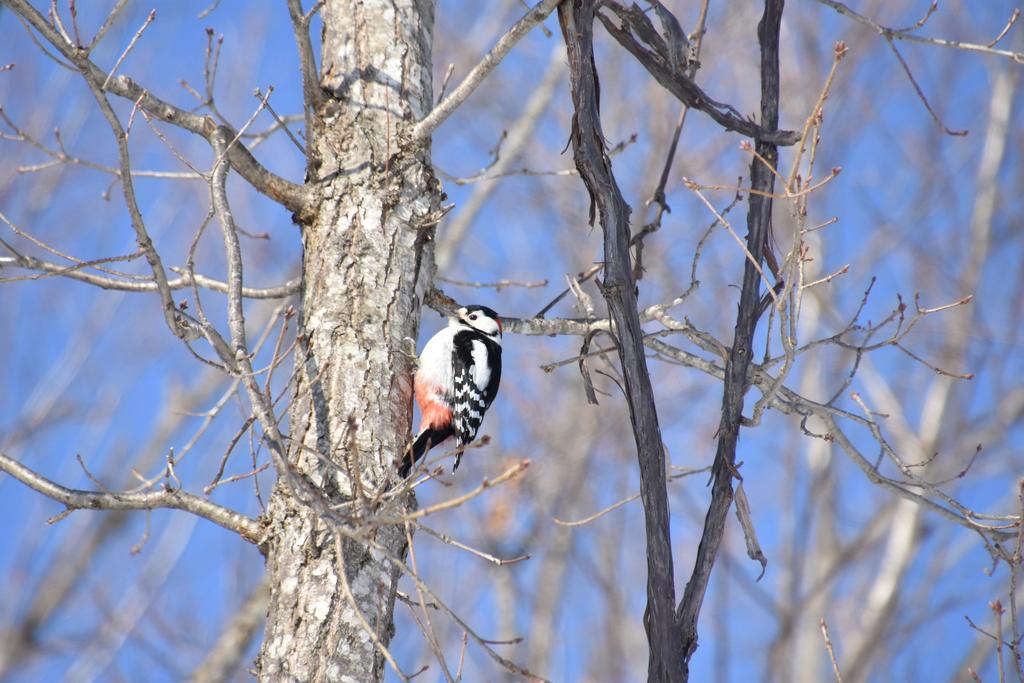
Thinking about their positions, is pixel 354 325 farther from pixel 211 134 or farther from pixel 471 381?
pixel 471 381

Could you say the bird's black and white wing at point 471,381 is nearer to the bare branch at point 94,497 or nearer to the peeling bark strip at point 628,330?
the peeling bark strip at point 628,330

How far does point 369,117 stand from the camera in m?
3.13

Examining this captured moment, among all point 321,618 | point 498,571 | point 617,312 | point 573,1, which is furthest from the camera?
point 498,571

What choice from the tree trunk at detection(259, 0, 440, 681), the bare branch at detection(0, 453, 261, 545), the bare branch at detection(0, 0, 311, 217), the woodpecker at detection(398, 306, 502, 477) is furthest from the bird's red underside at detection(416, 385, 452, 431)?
the bare branch at detection(0, 453, 261, 545)

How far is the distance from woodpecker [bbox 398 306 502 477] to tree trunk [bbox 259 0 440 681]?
1108mm

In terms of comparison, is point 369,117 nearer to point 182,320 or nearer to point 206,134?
point 206,134

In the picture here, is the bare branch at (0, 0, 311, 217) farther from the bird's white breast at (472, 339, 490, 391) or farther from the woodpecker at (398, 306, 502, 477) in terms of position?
the bird's white breast at (472, 339, 490, 391)

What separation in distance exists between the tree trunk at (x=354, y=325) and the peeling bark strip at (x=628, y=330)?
58cm

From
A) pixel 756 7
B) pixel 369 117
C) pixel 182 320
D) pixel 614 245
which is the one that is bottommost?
pixel 182 320

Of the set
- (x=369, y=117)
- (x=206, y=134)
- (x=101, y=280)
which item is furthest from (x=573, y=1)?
(x=101, y=280)

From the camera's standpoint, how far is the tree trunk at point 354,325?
2451mm

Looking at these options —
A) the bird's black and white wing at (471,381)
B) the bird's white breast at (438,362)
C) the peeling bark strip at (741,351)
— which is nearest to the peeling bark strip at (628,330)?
the peeling bark strip at (741,351)

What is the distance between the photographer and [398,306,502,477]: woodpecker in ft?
14.1

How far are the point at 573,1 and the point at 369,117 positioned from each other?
77 centimetres
